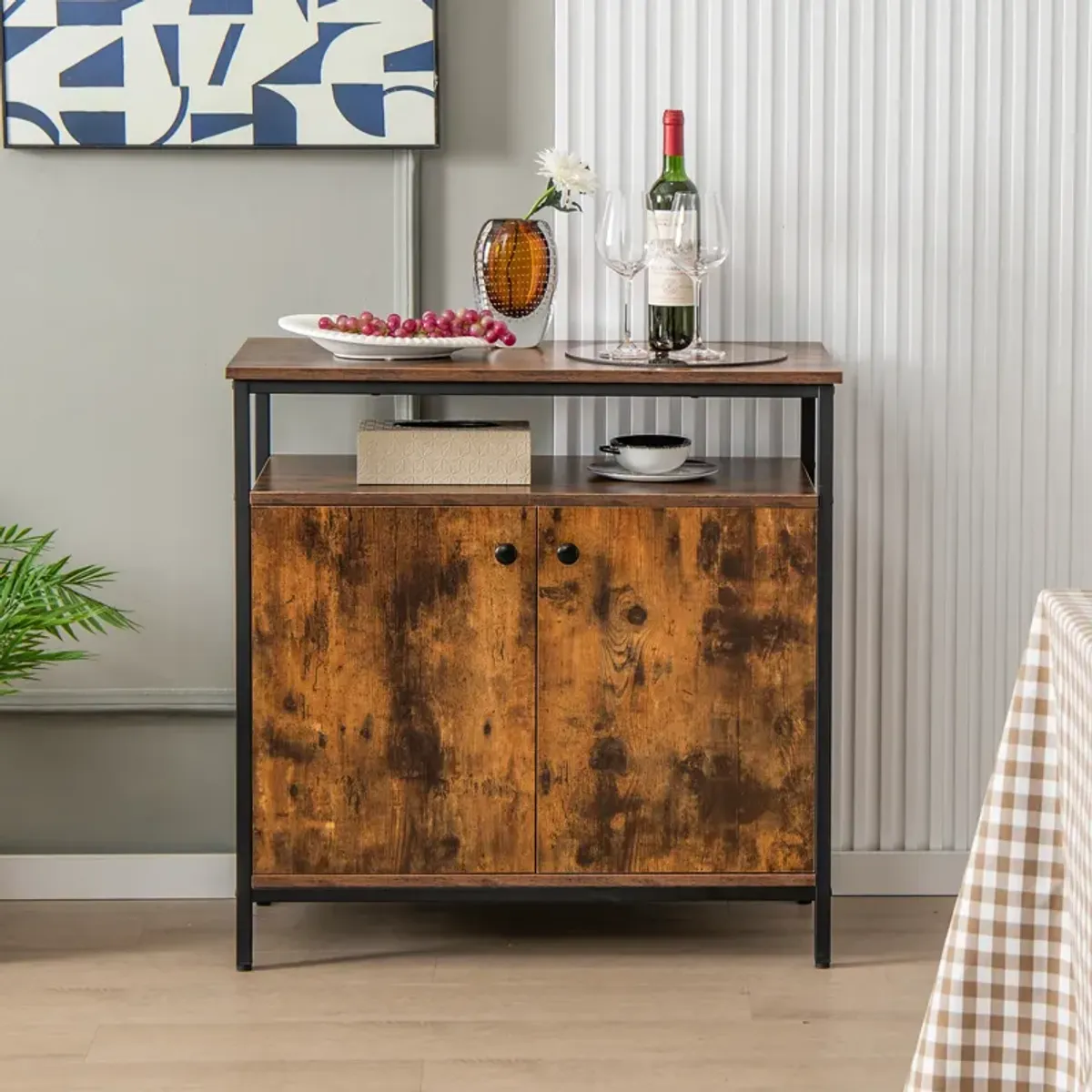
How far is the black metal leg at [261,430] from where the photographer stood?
275cm

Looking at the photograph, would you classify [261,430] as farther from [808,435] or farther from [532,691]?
[808,435]

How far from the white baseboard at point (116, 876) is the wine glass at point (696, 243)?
1.26 m

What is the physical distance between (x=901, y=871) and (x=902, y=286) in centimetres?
106

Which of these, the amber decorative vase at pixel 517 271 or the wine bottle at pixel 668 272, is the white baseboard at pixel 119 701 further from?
the wine bottle at pixel 668 272

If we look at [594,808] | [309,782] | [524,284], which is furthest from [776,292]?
[309,782]

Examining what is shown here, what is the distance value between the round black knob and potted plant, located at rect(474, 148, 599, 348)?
41 cm

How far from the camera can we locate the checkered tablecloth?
1.58 meters

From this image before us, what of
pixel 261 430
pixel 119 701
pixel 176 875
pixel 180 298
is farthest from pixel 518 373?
pixel 176 875

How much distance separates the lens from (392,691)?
2.50m

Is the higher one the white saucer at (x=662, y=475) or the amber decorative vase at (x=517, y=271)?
the amber decorative vase at (x=517, y=271)

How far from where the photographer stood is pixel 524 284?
2607 mm

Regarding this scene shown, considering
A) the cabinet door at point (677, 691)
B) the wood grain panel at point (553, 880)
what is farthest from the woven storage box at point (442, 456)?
the wood grain panel at point (553, 880)

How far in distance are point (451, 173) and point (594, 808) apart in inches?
44.3

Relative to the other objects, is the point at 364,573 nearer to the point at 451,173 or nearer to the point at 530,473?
the point at 530,473
